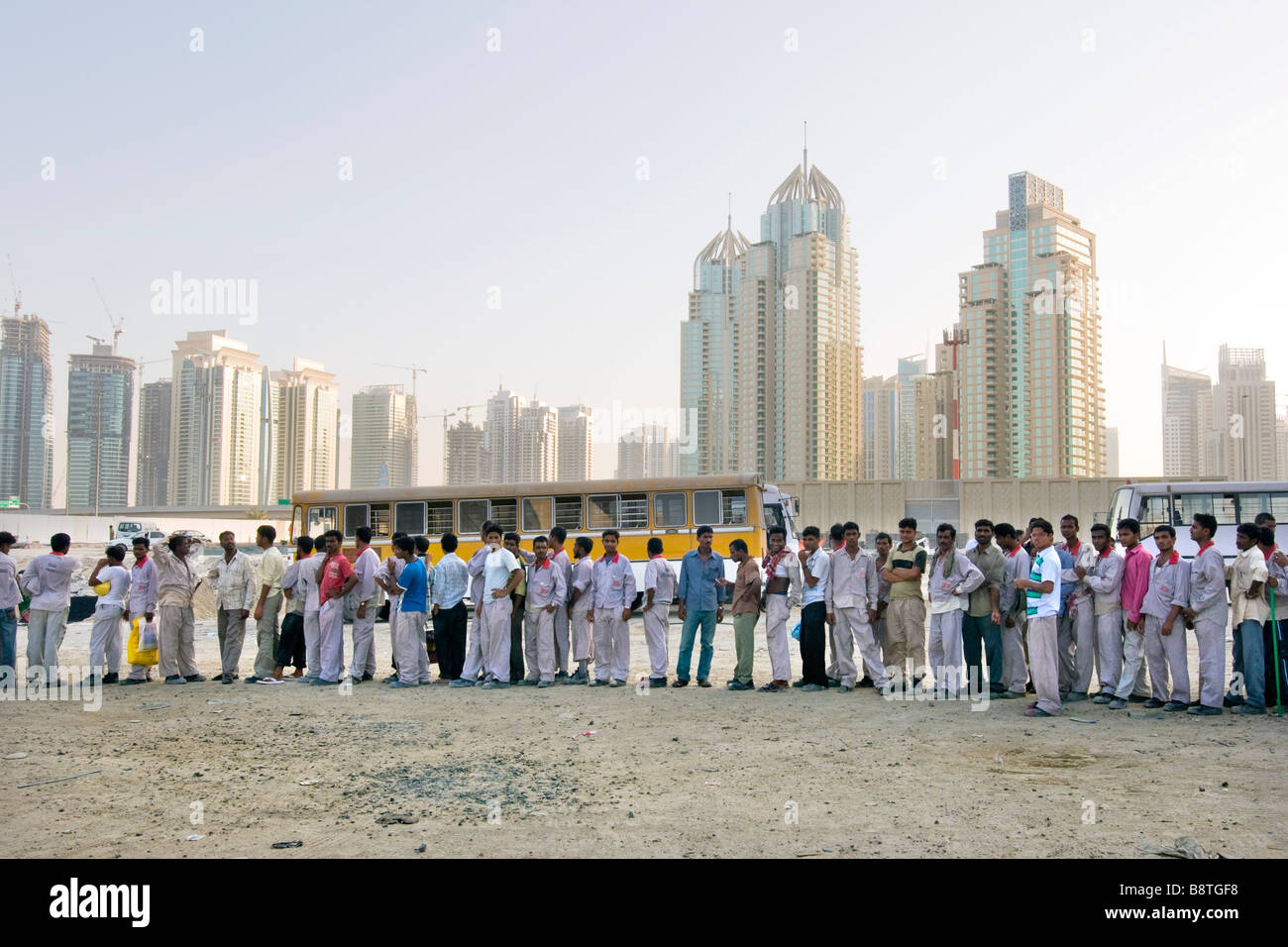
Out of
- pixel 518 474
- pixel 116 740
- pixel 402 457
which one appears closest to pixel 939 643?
pixel 116 740

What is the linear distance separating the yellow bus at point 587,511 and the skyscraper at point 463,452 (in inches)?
3195

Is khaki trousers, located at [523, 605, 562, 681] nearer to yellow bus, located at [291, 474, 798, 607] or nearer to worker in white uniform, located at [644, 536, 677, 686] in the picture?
worker in white uniform, located at [644, 536, 677, 686]

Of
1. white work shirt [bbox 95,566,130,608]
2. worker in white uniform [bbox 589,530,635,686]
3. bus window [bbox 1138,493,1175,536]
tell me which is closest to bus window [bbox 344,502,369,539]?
white work shirt [bbox 95,566,130,608]

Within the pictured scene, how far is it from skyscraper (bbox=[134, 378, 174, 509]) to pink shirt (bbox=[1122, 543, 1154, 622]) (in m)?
104

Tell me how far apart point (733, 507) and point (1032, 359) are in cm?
5688

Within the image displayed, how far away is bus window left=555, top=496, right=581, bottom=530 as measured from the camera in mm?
19172

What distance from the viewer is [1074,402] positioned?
67125 mm

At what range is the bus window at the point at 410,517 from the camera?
64.7 feet

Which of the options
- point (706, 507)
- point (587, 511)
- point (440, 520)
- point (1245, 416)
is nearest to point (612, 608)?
point (706, 507)

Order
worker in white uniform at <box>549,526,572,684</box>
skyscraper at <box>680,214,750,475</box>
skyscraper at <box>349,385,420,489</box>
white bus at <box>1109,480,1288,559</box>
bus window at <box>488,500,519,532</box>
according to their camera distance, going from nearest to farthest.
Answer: worker in white uniform at <box>549,526,572,684</box> < bus window at <box>488,500,519,532</box> < white bus at <box>1109,480,1288,559</box> < skyscraper at <box>680,214,750,475</box> < skyscraper at <box>349,385,420,489</box>

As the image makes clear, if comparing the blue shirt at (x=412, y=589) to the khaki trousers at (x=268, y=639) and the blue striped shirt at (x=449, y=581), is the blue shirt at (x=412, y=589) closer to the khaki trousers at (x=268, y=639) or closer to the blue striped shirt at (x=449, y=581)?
the blue striped shirt at (x=449, y=581)

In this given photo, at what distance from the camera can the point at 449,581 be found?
1056 centimetres

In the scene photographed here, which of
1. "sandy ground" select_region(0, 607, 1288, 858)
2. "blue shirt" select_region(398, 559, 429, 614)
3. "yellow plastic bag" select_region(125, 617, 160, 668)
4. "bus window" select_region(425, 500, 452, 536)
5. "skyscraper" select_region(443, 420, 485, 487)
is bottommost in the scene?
"sandy ground" select_region(0, 607, 1288, 858)
